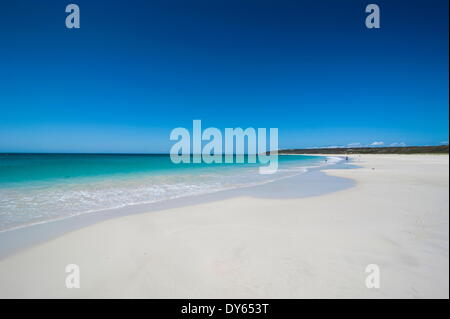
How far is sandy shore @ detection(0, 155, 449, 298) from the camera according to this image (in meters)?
2.37

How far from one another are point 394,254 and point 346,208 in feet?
8.31

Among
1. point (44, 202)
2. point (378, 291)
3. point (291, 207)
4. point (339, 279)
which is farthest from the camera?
point (44, 202)

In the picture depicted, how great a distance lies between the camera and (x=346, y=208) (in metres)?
5.34

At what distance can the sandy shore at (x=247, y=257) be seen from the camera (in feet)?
7.79

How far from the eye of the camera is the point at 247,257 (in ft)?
9.81

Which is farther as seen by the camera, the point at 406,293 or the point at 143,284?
the point at 143,284

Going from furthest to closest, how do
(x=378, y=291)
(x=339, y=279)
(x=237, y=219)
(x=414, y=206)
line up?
(x=414, y=206)
(x=237, y=219)
(x=339, y=279)
(x=378, y=291)
